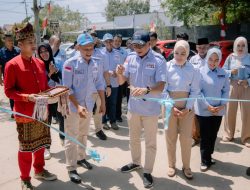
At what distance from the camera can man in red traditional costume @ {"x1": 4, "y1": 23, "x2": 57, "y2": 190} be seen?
12.4 feet

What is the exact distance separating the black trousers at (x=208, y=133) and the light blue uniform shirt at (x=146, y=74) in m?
0.90

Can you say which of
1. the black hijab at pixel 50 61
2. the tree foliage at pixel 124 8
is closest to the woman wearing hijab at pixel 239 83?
the black hijab at pixel 50 61

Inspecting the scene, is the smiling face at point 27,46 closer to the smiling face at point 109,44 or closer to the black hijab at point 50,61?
the black hijab at point 50,61

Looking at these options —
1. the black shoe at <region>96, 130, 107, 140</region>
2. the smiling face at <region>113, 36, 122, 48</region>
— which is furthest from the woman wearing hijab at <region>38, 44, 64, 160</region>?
the smiling face at <region>113, 36, 122, 48</region>

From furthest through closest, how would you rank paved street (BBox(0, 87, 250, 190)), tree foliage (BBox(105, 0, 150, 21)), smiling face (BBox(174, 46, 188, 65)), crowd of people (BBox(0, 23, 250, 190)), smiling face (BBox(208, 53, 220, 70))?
tree foliage (BBox(105, 0, 150, 21)), smiling face (BBox(208, 53, 220, 70)), paved street (BBox(0, 87, 250, 190)), smiling face (BBox(174, 46, 188, 65)), crowd of people (BBox(0, 23, 250, 190))

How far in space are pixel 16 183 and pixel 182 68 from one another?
2.80 metres

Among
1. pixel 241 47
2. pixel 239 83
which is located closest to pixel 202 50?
pixel 241 47

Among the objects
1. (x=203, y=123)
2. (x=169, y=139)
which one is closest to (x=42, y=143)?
(x=169, y=139)

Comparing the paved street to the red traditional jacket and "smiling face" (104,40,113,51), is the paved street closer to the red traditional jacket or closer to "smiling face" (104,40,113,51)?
the red traditional jacket

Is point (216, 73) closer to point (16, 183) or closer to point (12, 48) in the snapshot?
point (16, 183)

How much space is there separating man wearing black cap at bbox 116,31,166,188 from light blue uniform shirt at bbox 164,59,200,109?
186mm

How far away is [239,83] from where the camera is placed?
18.0 ft

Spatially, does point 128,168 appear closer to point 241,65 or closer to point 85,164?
point 85,164

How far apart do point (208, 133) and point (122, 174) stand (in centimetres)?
143
